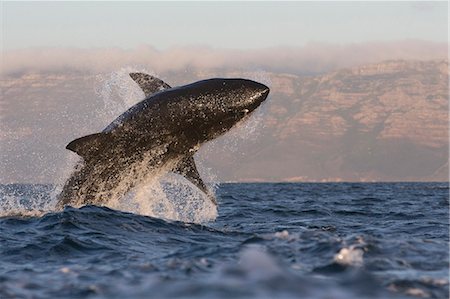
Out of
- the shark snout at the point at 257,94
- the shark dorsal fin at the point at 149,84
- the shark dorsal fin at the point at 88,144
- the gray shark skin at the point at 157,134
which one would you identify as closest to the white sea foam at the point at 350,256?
the shark snout at the point at 257,94

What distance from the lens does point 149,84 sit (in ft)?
57.4

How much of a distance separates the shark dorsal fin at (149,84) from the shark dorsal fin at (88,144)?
1.41 m

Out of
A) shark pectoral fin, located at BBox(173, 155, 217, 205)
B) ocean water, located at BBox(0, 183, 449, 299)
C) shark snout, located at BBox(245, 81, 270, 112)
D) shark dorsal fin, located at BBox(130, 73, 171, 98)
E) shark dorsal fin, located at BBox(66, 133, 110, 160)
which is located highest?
shark dorsal fin, located at BBox(130, 73, 171, 98)

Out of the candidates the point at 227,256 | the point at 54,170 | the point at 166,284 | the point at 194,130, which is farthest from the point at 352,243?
the point at 54,170

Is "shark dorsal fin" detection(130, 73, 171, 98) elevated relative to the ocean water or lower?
elevated

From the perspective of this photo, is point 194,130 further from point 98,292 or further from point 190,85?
point 98,292

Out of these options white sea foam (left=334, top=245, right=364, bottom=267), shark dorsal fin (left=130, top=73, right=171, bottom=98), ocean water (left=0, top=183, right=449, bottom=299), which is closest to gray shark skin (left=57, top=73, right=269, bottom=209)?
shark dorsal fin (left=130, top=73, right=171, bottom=98)

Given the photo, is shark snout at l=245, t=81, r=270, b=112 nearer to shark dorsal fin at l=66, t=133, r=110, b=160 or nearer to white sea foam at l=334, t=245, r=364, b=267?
shark dorsal fin at l=66, t=133, r=110, b=160

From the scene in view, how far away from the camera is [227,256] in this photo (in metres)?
12.2

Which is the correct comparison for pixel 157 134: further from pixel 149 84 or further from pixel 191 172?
pixel 191 172

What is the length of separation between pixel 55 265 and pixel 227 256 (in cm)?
286

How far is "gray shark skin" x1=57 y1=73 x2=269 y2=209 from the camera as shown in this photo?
16.8m

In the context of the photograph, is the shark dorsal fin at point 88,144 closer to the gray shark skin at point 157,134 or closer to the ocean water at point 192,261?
the gray shark skin at point 157,134

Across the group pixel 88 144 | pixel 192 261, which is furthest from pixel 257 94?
pixel 192 261
